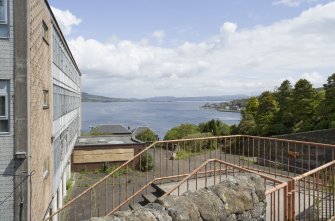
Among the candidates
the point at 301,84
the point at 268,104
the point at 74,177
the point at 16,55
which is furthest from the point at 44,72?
the point at 268,104

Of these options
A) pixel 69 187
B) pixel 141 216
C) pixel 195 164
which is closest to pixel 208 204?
pixel 141 216

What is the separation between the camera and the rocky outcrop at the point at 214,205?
11.4ft

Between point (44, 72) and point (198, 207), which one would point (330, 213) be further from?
point (44, 72)

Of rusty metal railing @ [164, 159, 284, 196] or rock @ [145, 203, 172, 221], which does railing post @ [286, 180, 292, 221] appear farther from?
rock @ [145, 203, 172, 221]

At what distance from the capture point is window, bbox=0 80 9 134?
9891 millimetres

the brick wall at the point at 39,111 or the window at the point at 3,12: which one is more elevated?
the window at the point at 3,12

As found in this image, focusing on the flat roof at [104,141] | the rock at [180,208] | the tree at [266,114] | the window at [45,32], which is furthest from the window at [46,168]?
the tree at [266,114]

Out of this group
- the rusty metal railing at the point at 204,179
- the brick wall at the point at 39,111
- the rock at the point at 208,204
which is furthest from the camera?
the brick wall at the point at 39,111

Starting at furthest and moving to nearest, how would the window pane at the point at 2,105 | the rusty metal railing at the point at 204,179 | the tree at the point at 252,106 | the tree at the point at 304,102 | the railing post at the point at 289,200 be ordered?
1. the tree at the point at 252,106
2. the tree at the point at 304,102
3. the window pane at the point at 2,105
4. the rusty metal railing at the point at 204,179
5. the railing post at the point at 289,200

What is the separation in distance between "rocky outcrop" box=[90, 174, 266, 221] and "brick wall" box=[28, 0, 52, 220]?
7.77 m

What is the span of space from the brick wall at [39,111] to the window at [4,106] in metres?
0.66

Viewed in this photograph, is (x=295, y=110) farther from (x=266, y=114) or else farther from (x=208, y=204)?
(x=208, y=204)

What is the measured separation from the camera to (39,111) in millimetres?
11570

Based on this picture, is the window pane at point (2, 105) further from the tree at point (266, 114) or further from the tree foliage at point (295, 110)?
the tree at point (266, 114)
